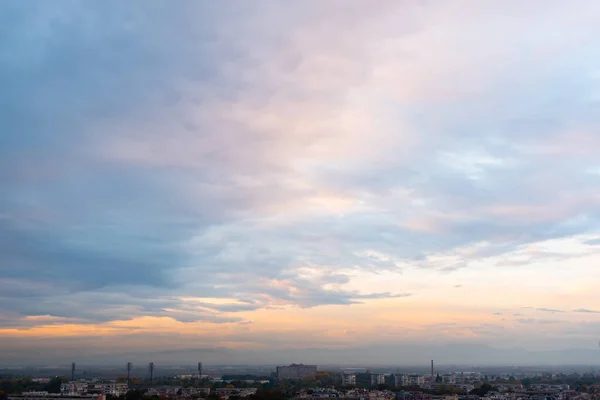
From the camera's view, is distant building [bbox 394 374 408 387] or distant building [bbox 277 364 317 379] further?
distant building [bbox 277 364 317 379]

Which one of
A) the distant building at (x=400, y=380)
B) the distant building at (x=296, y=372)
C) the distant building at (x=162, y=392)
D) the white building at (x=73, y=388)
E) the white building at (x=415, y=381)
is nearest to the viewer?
the distant building at (x=162, y=392)

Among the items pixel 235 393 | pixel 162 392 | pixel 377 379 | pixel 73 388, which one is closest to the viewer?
pixel 235 393

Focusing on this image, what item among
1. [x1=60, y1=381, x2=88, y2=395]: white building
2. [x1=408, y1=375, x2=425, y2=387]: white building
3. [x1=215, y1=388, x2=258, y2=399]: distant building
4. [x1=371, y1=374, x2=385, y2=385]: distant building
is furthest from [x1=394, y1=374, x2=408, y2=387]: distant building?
[x1=60, y1=381, x2=88, y2=395]: white building

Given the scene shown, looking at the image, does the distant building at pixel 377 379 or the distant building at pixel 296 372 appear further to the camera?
the distant building at pixel 296 372

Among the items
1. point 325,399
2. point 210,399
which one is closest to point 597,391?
point 325,399

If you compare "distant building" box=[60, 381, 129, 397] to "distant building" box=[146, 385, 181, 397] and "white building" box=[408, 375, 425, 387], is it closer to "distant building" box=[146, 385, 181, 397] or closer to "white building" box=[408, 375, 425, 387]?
"distant building" box=[146, 385, 181, 397]

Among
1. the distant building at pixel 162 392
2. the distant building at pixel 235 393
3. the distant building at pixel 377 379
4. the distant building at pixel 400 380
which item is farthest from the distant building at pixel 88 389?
the distant building at pixel 400 380

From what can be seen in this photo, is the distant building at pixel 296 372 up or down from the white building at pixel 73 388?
down

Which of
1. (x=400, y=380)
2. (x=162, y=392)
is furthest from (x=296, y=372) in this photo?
(x=162, y=392)

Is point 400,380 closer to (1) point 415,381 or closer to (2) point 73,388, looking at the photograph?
(1) point 415,381

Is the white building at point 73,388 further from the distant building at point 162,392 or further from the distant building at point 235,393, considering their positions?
the distant building at point 235,393

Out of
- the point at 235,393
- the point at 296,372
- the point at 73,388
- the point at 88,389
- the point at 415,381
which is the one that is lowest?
the point at 415,381
